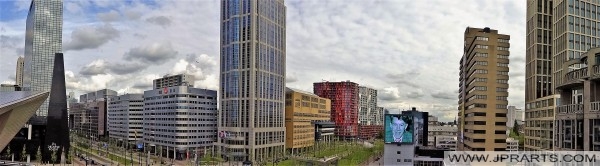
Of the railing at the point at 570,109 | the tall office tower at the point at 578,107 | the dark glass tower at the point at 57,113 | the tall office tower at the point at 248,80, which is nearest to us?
the tall office tower at the point at 578,107

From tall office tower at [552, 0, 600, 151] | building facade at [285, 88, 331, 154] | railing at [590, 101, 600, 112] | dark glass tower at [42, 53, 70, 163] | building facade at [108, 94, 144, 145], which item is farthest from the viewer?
building facade at [108, 94, 144, 145]

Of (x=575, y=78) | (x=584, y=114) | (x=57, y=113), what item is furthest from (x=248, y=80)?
(x=584, y=114)

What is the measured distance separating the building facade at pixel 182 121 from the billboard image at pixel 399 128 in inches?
1799

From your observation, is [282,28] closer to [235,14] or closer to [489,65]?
[235,14]

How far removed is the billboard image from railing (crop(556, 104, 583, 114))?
2459 inches

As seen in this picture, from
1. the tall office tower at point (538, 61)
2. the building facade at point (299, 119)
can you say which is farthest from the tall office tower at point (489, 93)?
the building facade at point (299, 119)

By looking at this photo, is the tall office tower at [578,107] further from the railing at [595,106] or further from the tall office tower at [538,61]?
the tall office tower at [538,61]

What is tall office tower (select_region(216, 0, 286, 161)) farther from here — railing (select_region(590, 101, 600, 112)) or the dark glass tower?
railing (select_region(590, 101, 600, 112))

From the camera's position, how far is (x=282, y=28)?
4840 inches

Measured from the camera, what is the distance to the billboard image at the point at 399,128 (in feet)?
286

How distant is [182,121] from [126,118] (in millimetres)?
49365

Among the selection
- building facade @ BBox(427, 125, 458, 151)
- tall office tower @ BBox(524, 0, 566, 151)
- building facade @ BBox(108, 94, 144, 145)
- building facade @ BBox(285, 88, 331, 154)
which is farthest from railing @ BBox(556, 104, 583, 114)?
building facade @ BBox(108, 94, 144, 145)

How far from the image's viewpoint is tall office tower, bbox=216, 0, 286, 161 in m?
108

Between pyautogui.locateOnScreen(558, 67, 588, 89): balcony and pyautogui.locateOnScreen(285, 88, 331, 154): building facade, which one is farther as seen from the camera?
pyautogui.locateOnScreen(285, 88, 331, 154): building facade
